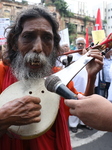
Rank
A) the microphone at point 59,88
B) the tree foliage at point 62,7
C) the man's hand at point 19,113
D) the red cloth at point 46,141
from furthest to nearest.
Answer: the tree foliage at point 62,7 → the red cloth at point 46,141 → the man's hand at point 19,113 → the microphone at point 59,88

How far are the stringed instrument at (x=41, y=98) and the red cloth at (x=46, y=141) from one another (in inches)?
6.3

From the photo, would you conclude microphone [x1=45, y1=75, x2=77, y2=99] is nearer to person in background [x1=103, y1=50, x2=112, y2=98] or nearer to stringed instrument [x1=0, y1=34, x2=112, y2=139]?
stringed instrument [x1=0, y1=34, x2=112, y2=139]

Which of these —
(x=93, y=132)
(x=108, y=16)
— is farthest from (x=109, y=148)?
(x=108, y=16)

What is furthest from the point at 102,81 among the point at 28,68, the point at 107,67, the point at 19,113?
the point at 19,113

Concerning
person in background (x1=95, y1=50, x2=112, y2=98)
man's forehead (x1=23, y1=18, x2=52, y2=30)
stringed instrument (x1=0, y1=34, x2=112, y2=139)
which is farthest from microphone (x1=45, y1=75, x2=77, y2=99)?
person in background (x1=95, y1=50, x2=112, y2=98)

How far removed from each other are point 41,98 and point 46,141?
36 centimetres

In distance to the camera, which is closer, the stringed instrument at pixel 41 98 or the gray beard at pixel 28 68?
the stringed instrument at pixel 41 98

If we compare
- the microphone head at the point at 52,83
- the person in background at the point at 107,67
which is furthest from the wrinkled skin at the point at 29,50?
the person in background at the point at 107,67

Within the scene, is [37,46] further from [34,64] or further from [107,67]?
[107,67]

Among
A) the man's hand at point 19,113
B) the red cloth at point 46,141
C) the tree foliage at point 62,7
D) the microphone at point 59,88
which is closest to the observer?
the microphone at point 59,88

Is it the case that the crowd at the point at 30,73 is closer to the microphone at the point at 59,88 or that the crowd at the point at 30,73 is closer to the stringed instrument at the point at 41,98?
the stringed instrument at the point at 41,98

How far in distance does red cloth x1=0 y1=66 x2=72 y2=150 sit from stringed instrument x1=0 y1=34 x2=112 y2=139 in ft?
0.52

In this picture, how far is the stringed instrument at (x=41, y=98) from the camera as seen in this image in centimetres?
107

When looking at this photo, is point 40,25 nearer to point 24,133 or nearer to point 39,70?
point 39,70
